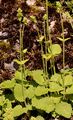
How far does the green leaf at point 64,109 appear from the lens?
4.29m

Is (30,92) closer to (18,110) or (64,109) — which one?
(18,110)

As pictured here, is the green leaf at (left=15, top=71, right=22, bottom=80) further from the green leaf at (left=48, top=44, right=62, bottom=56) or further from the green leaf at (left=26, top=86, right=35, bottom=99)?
the green leaf at (left=48, top=44, right=62, bottom=56)

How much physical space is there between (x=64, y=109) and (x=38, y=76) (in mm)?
510

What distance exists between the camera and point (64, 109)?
4.32m

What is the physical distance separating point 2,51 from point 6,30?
1.25ft

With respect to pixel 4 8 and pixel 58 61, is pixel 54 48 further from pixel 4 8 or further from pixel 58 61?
pixel 4 8

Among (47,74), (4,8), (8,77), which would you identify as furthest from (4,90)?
(4,8)

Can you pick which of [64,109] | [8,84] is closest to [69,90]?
[64,109]

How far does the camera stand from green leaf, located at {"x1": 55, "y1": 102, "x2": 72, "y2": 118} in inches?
169

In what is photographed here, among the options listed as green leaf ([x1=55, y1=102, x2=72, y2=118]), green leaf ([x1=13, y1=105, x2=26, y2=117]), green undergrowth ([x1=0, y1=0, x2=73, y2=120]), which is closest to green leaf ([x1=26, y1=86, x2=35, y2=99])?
green undergrowth ([x1=0, y1=0, x2=73, y2=120])

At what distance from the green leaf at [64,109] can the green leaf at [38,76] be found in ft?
1.09

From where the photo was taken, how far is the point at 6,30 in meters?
5.50

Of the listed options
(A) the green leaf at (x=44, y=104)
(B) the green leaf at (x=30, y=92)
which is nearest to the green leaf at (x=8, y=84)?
(B) the green leaf at (x=30, y=92)

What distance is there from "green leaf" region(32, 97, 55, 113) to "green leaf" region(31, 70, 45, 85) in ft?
0.68
